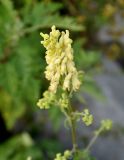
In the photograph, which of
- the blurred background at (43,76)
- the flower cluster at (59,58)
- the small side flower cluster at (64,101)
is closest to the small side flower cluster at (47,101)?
the small side flower cluster at (64,101)

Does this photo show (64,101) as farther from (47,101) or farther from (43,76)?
(43,76)

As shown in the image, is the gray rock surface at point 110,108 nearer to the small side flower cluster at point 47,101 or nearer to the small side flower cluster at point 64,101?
the small side flower cluster at point 47,101

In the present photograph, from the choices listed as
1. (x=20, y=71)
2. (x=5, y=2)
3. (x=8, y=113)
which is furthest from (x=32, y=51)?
(x=8, y=113)

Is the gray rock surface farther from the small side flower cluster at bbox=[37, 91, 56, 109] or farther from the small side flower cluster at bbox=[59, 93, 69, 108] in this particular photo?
the small side flower cluster at bbox=[59, 93, 69, 108]

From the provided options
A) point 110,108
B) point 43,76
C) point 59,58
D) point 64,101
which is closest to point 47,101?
point 64,101

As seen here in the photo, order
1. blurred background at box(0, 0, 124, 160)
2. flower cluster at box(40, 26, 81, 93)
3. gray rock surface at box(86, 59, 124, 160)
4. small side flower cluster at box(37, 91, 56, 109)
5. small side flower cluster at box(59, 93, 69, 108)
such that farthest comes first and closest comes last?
1. gray rock surface at box(86, 59, 124, 160)
2. blurred background at box(0, 0, 124, 160)
3. small side flower cluster at box(37, 91, 56, 109)
4. small side flower cluster at box(59, 93, 69, 108)
5. flower cluster at box(40, 26, 81, 93)

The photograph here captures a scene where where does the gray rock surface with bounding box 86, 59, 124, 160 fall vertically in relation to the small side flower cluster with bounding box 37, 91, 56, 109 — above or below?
above

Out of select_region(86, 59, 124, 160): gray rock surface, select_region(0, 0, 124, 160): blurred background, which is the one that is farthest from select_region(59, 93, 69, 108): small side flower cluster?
select_region(86, 59, 124, 160): gray rock surface
